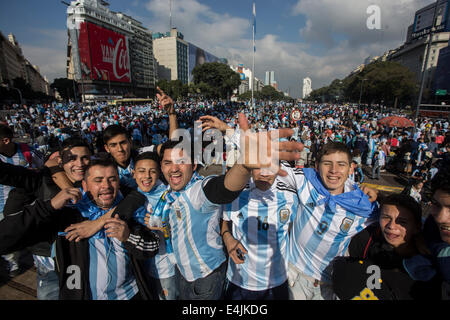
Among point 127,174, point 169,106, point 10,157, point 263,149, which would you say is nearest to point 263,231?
point 263,149

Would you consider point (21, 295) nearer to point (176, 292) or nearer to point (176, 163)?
point (176, 292)

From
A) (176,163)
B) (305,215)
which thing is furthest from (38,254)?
(305,215)

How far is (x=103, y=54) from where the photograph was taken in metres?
57.9

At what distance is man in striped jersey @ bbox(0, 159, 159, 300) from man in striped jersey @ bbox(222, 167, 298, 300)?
76 centimetres

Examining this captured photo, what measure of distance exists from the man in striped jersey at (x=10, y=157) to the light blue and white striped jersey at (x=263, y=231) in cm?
304

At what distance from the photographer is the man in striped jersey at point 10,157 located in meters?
2.87

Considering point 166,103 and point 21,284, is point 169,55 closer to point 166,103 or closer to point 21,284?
point 166,103

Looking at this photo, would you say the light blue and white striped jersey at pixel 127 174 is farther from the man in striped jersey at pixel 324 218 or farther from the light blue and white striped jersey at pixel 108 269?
the man in striped jersey at pixel 324 218

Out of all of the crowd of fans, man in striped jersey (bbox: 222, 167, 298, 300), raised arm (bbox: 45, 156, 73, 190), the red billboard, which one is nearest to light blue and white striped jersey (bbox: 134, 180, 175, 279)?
the crowd of fans

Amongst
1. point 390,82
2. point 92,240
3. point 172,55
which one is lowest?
point 92,240

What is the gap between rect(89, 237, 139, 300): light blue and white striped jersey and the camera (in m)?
1.74

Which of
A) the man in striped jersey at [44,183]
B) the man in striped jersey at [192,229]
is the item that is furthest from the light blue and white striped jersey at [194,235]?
the man in striped jersey at [44,183]

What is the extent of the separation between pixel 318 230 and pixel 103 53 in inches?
2819
